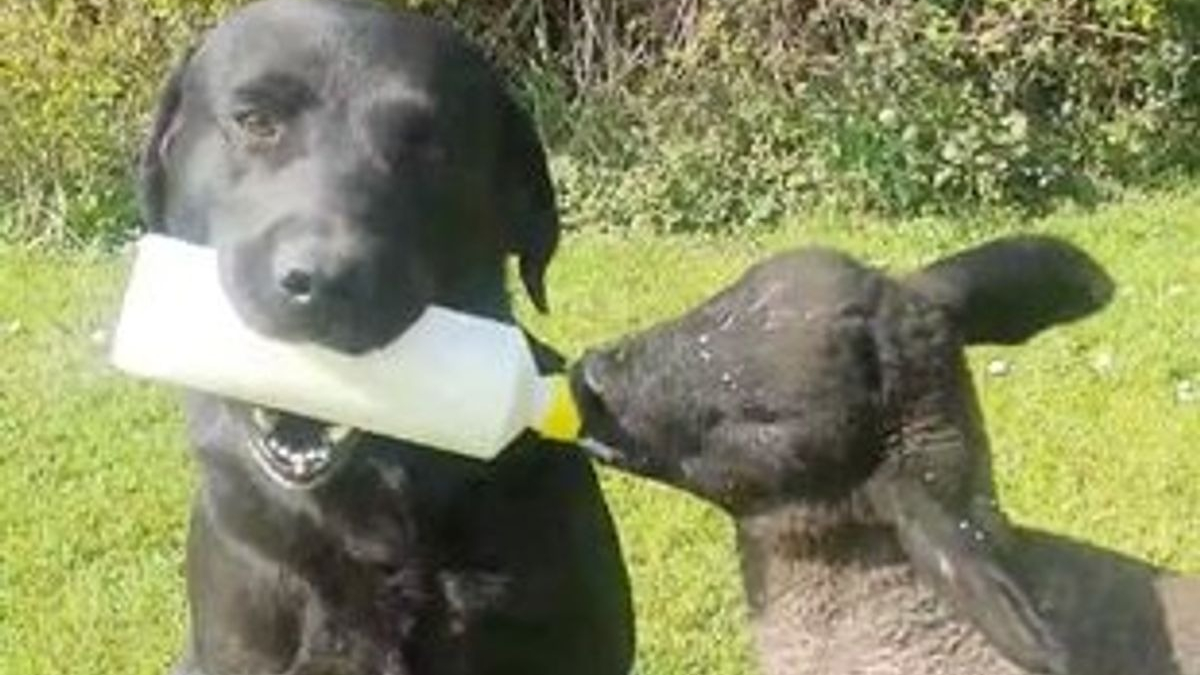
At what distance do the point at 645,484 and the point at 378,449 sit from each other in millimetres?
2684

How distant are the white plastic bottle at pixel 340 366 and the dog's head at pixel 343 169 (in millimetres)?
49

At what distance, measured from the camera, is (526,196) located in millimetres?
4785

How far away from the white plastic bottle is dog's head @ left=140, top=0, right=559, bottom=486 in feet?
0.15

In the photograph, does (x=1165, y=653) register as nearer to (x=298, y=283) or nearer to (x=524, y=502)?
(x=524, y=502)

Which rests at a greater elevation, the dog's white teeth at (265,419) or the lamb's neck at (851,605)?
the dog's white teeth at (265,419)

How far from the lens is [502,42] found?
37.6ft

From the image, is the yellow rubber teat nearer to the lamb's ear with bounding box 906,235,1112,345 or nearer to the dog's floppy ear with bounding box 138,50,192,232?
the lamb's ear with bounding box 906,235,1112,345

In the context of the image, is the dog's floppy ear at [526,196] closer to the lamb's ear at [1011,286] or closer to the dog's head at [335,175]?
the dog's head at [335,175]

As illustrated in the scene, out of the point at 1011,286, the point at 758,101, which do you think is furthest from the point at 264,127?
the point at 758,101

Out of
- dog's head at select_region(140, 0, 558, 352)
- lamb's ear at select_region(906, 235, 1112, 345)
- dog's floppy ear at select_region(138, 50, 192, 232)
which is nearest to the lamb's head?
lamb's ear at select_region(906, 235, 1112, 345)

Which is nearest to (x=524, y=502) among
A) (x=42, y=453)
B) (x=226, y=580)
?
(x=226, y=580)

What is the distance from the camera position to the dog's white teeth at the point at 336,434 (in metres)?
4.44

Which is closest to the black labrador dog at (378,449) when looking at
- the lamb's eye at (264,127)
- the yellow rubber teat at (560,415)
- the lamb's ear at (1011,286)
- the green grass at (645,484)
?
the lamb's eye at (264,127)

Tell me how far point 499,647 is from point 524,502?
0.24m
